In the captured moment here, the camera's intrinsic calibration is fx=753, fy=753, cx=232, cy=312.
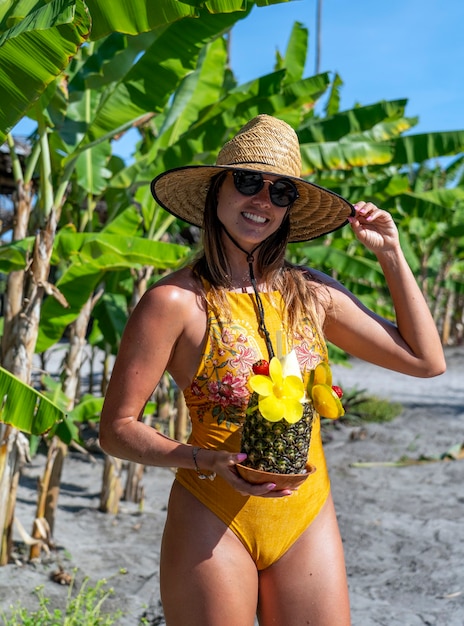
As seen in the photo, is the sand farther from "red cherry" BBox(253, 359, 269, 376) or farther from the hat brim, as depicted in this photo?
"red cherry" BBox(253, 359, 269, 376)

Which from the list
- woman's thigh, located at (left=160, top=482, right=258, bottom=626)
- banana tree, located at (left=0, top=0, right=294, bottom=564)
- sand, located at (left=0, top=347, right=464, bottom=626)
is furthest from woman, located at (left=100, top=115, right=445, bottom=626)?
sand, located at (left=0, top=347, right=464, bottom=626)

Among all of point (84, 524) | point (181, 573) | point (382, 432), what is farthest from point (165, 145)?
point (382, 432)

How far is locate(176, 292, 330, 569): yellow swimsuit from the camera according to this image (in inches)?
73.4

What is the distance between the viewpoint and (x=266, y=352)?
1.93 m

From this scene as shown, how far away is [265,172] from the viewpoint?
1.87 meters

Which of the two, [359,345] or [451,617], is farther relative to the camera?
[451,617]

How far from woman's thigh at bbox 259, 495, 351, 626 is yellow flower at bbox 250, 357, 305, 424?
431mm

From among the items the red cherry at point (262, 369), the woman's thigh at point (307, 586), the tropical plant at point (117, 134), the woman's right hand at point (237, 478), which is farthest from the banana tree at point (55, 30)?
the woman's thigh at point (307, 586)

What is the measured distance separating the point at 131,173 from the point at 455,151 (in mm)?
2561

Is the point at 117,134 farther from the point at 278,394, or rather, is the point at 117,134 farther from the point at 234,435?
the point at 278,394

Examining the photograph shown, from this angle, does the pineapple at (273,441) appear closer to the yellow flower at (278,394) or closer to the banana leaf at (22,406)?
the yellow flower at (278,394)

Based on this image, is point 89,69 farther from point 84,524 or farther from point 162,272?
point 84,524

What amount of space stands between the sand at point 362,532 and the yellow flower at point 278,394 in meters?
2.42

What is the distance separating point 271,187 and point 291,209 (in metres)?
0.29
